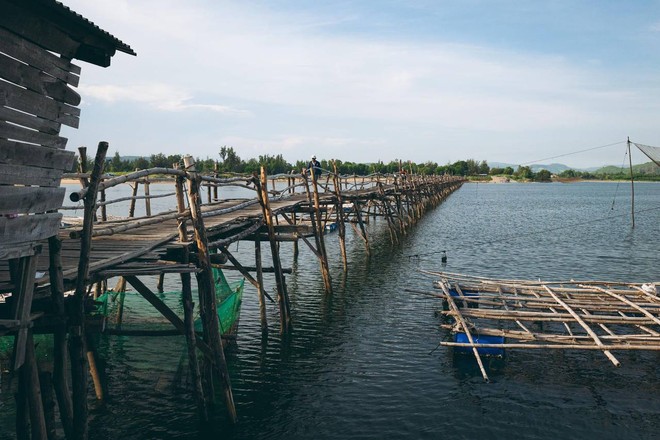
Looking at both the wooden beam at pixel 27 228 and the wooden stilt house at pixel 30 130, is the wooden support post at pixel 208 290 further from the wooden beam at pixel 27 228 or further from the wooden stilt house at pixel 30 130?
the wooden beam at pixel 27 228

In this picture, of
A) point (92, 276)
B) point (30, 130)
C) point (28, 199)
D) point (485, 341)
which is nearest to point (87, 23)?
point (30, 130)

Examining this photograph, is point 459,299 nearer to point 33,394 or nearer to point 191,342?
point 191,342

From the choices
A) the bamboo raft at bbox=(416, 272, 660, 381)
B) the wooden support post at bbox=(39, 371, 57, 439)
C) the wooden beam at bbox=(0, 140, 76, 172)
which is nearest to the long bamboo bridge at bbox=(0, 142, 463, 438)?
the wooden support post at bbox=(39, 371, 57, 439)

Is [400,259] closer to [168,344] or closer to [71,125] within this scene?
[168,344]

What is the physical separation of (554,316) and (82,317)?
10085mm

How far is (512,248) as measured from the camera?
3070cm

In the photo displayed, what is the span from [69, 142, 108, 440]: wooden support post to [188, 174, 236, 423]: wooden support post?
2.25 m

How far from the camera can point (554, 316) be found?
11.9m

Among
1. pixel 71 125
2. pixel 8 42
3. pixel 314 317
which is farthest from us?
pixel 314 317

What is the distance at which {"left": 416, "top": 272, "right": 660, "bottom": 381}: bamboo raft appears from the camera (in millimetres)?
10875

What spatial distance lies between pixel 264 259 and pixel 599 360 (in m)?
17.6

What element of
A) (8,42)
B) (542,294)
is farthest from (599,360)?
(8,42)

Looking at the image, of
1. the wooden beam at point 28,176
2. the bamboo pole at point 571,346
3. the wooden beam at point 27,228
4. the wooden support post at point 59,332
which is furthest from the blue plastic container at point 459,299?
the wooden beam at point 28,176

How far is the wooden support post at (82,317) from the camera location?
6.61 m
